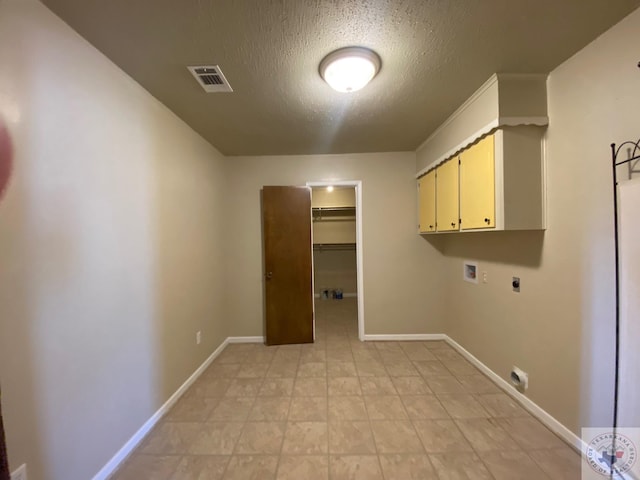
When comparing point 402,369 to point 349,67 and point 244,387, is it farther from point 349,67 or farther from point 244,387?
point 349,67

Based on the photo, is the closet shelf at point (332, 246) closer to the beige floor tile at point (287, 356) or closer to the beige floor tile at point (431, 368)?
the beige floor tile at point (287, 356)

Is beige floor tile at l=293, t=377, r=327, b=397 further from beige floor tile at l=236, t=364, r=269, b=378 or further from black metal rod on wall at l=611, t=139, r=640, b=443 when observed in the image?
black metal rod on wall at l=611, t=139, r=640, b=443

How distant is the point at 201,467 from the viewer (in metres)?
1.51

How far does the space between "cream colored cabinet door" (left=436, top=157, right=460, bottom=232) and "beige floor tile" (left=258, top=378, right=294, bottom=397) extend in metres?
2.17

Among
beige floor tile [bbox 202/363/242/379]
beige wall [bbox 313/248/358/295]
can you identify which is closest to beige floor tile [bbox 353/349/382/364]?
beige floor tile [bbox 202/363/242/379]

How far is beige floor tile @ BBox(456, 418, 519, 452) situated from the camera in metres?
1.62

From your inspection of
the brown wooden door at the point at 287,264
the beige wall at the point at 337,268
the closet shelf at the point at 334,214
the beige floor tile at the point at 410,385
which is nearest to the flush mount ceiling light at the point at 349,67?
the brown wooden door at the point at 287,264

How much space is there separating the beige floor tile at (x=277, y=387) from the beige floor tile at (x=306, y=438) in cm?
39

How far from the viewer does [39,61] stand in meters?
1.15

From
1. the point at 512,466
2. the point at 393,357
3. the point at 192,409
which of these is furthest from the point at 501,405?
the point at 192,409

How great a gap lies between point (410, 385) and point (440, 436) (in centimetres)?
59

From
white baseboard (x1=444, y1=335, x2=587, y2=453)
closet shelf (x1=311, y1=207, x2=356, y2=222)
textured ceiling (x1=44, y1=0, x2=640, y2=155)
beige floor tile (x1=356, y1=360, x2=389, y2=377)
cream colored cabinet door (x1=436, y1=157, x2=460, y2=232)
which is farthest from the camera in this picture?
closet shelf (x1=311, y1=207, x2=356, y2=222)

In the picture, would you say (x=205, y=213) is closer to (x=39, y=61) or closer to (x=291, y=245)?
(x=291, y=245)

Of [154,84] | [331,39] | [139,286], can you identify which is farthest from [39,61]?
[331,39]
